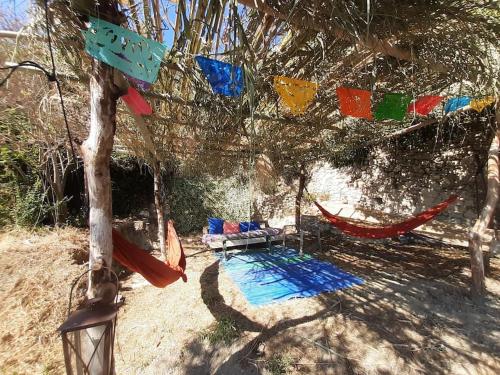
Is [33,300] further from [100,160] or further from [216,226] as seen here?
[216,226]

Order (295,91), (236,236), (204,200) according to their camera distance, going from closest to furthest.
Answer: (295,91)
(236,236)
(204,200)

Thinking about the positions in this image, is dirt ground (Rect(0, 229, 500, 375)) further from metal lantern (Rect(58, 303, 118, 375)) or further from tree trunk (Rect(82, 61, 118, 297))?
tree trunk (Rect(82, 61, 118, 297))

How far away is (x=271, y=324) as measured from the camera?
7.16ft

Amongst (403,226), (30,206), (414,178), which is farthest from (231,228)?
(414,178)

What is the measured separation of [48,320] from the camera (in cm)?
234

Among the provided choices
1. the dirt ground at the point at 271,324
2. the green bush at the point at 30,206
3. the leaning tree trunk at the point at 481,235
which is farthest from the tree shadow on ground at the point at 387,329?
the green bush at the point at 30,206

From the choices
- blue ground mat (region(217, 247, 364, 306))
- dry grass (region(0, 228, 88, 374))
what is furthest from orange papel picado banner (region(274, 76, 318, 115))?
dry grass (region(0, 228, 88, 374))

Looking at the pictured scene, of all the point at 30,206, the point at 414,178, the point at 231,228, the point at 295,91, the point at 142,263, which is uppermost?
the point at 295,91

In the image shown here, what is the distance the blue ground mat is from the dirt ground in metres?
0.15

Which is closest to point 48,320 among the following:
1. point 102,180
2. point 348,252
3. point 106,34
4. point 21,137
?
point 102,180

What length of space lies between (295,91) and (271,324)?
1887 mm

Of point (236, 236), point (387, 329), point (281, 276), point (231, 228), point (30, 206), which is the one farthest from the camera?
point (231, 228)

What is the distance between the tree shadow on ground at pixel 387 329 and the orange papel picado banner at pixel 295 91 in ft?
5.73

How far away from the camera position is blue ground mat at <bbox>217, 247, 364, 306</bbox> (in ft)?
8.99
